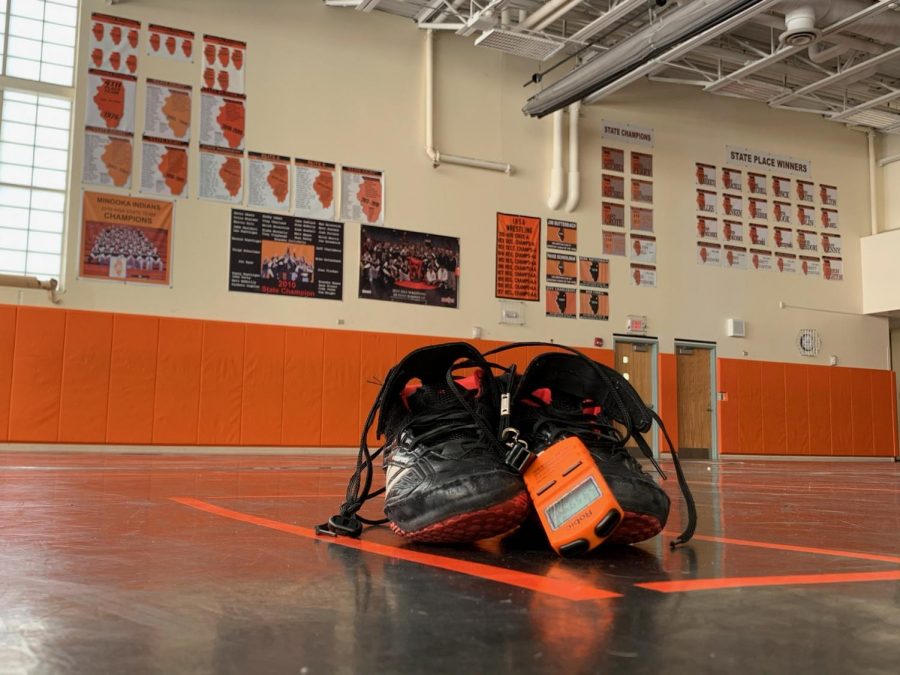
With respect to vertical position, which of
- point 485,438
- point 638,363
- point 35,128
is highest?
point 35,128

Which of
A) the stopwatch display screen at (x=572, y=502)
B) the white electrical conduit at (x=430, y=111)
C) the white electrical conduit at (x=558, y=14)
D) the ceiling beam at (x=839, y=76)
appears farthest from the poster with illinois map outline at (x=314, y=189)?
the stopwatch display screen at (x=572, y=502)

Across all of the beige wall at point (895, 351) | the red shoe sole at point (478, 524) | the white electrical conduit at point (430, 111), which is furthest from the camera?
the beige wall at point (895, 351)

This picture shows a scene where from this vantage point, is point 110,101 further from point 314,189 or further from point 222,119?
point 314,189

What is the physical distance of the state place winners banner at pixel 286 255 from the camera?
11.1 m

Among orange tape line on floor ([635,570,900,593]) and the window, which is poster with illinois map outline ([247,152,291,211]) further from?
orange tape line on floor ([635,570,900,593])

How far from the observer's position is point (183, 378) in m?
10.6

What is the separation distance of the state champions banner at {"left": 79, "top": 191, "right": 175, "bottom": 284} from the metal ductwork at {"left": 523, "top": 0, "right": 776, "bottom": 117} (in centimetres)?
567

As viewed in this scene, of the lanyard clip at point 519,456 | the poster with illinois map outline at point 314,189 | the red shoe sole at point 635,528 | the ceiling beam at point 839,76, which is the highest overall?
the ceiling beam at point 839,76

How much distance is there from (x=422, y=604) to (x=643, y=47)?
1051 centimetres

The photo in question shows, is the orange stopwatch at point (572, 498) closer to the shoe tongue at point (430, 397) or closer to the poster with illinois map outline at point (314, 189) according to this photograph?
the shoe tongue at point (430, 397)

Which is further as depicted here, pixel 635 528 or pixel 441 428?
pixel 441 428

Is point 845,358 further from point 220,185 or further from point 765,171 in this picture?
point 220,185

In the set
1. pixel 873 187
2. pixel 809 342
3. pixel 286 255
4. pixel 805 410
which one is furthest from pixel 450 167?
pixel 873 187

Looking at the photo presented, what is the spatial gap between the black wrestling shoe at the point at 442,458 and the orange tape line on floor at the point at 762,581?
420mm
